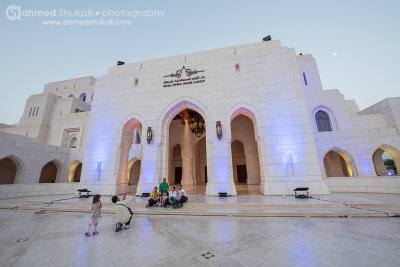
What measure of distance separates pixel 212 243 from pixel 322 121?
69.2 feet

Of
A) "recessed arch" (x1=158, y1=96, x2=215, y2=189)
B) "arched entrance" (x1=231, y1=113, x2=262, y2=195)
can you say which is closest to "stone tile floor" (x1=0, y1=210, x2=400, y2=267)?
"recessed arch" (x1=158, y1=96, x2=215, y2=189)

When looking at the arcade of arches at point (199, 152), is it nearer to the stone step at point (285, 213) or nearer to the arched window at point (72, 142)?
the stone step at point (285, 213)

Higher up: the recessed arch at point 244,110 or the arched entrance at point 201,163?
the recessed arch at point 244,110

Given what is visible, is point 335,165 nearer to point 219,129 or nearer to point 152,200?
point 219,129

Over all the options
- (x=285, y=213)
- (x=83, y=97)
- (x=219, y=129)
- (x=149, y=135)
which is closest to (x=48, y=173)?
(x=83, y=97)

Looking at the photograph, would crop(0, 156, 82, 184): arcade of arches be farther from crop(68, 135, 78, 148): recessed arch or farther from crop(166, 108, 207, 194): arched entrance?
crop(166, 108, 207, 194): arched entrance

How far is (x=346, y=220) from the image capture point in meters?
5.00

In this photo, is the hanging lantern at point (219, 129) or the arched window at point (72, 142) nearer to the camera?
the hanging lantern at point (219, 129)

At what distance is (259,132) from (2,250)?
11.2 m

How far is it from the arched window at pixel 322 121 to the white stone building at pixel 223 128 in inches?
5.4

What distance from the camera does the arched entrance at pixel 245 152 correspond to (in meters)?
16.2

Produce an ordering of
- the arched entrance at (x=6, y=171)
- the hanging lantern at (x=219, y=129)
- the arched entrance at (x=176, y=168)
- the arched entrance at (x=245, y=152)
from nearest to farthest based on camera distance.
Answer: the hanging lantern at (x=219, y=129), the arched entrance at (x=245, y=152), the arched entrance at (x=6, y=171), the arched entrance at (x=176, y=168)

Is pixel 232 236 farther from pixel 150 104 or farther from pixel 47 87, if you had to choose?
pixel 47 87

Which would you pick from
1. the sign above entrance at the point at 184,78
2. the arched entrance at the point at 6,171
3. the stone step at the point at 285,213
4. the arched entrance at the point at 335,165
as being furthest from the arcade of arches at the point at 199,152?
the arched entrance at the point at 6,171
